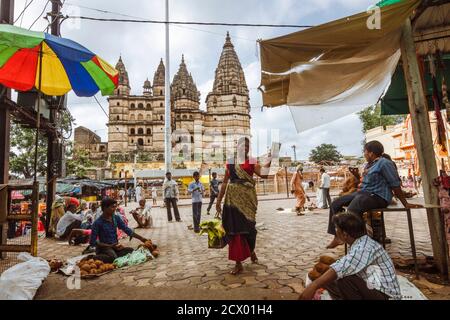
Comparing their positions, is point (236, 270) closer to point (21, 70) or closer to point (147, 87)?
point (21, 70)

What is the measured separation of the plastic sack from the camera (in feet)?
8.36

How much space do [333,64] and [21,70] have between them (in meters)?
5.07

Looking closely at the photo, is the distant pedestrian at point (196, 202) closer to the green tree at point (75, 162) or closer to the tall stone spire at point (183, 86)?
the green tree at point (75, 162)

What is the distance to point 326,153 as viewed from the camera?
66062 millimetres

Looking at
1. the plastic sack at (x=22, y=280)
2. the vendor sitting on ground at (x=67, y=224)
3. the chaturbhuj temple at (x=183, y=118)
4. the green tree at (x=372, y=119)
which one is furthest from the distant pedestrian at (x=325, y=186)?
the chaturbhuj temple at (x=183, y=118)

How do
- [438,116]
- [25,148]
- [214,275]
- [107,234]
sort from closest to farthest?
[214,275], [438,116], [107,234], [25,148]

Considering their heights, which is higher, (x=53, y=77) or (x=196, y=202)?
(x=53, y=77)

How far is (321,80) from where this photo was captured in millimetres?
3941

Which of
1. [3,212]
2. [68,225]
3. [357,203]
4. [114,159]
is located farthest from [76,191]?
[114,159]

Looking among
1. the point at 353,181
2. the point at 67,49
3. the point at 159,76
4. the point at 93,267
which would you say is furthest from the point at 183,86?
the point at 93,267

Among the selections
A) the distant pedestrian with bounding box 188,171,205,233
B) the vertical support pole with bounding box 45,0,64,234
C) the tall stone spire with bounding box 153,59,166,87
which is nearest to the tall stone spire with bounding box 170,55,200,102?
the tall stone spire with bounding box 153,59,166,87

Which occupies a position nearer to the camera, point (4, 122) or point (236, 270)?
point (236, 270)

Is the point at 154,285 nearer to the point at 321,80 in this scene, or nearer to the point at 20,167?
the point at 321,80
